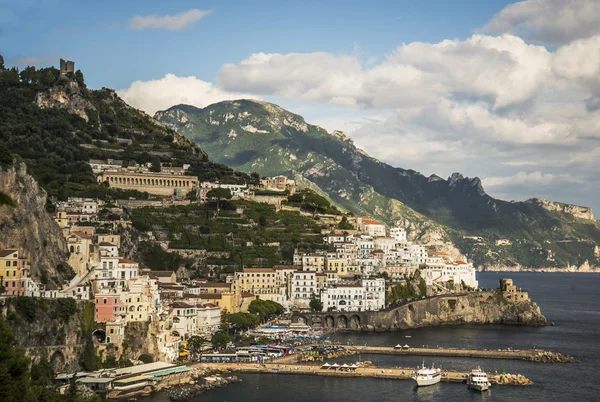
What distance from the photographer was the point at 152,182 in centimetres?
13288

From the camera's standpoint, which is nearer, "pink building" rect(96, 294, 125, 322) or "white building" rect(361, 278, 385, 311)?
"pink building" rect(96, 294, 125, 322)

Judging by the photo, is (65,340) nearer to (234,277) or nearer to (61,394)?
(61,394)

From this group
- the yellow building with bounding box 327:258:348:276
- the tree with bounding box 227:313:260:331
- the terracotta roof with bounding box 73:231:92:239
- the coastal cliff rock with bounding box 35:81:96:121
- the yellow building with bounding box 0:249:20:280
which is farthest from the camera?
the coastal cliff rock with bounding box 35:81:96:121

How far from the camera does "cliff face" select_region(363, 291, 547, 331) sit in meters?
121

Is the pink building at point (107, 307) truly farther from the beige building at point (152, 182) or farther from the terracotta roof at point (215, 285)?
the beige building at point (152, 182)

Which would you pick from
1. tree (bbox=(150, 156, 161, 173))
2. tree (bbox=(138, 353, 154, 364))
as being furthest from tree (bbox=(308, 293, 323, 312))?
tree (bbox=(138, 353, 154, 364))

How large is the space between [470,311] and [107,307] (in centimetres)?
6776

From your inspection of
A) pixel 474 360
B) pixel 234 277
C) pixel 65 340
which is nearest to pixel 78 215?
pixel 234 277

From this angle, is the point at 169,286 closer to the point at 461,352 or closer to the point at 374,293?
the point at 374,293

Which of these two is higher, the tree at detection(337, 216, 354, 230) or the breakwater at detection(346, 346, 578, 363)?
the tree at detection(337, 216, 354, 230)

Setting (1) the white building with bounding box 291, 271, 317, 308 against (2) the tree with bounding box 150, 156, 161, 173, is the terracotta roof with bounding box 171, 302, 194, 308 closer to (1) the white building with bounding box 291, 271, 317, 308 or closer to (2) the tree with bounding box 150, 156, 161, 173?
(1) the white building with bounding box 291, 271, 317, 308

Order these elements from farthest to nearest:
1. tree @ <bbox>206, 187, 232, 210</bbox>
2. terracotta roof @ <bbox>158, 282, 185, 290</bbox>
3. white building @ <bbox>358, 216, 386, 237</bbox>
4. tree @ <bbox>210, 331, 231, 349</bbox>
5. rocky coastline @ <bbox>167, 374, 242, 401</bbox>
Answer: white building @ <bbox>358, 216, 386, 237</bbox> < tree @ <bbox>206, 187, 232, 210</bbox> < terracotta roof @ <bbox>158, 282, 185, 290</bbox> < tree @ <bbox>210, 331, 231, 349</bbox> < rocky coastline @ <bbox>167, 374, 242, 401</bbox>

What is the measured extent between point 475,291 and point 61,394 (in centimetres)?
8742

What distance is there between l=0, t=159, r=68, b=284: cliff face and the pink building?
4.48 m
